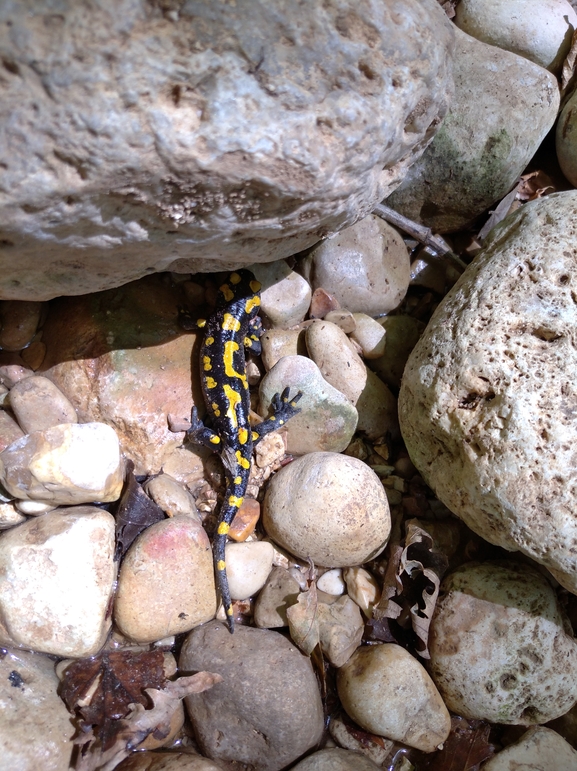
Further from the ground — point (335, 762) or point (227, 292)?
point (227, 292)

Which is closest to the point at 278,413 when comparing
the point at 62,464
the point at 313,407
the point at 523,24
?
the point at 313,407

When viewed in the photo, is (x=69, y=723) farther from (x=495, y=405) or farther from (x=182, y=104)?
(x=182, y=104)

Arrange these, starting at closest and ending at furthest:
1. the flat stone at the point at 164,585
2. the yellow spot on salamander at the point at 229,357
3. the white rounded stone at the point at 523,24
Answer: the flat stone at the point at 164,585 < the yellow spot on salamander at the point at 229,357 < the white rounded stone at the point at 523,24

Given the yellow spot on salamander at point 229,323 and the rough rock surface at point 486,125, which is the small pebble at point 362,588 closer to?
the yellow spot on salamander at point 229,323

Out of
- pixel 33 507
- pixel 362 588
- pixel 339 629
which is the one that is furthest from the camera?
pixel 362 588

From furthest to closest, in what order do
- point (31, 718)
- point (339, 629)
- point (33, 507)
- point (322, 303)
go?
point (322, 303) → point (339, 629) → point (33, 507) → point (31, 718)

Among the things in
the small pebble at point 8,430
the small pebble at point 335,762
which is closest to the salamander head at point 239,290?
the small pebble at point 8,430

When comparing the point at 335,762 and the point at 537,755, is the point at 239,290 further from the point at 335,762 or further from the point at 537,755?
the point at 537,755
